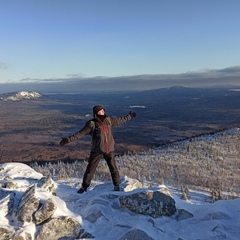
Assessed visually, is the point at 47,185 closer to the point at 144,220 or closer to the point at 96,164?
the point at 96,164

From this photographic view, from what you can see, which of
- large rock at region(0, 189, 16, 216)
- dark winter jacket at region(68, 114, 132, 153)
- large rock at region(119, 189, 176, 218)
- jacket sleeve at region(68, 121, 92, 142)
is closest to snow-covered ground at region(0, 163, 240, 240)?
large rock at region(0, 189, 16, 216)

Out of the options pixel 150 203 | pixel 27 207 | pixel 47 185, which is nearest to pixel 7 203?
pixel 27 207

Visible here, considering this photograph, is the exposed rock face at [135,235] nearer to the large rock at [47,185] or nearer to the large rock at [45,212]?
the large rock at [45,212]

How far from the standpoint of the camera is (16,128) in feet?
333

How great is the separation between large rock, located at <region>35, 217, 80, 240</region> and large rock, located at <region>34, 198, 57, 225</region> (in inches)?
6.3

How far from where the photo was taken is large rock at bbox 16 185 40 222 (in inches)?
289

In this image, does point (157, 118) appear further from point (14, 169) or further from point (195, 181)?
point (14, 169)

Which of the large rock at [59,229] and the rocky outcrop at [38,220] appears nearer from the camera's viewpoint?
the rocky outcrop at [38,220]

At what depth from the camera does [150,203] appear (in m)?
8.02

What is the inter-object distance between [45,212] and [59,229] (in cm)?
49

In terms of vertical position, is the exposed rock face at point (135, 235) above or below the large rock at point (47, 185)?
below

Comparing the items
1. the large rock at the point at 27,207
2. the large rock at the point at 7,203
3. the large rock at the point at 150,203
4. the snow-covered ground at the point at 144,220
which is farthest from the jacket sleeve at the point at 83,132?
the large rock at the point at 7,203

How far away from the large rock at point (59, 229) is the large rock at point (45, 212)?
161 millimetres

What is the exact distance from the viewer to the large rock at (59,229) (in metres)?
7.06
